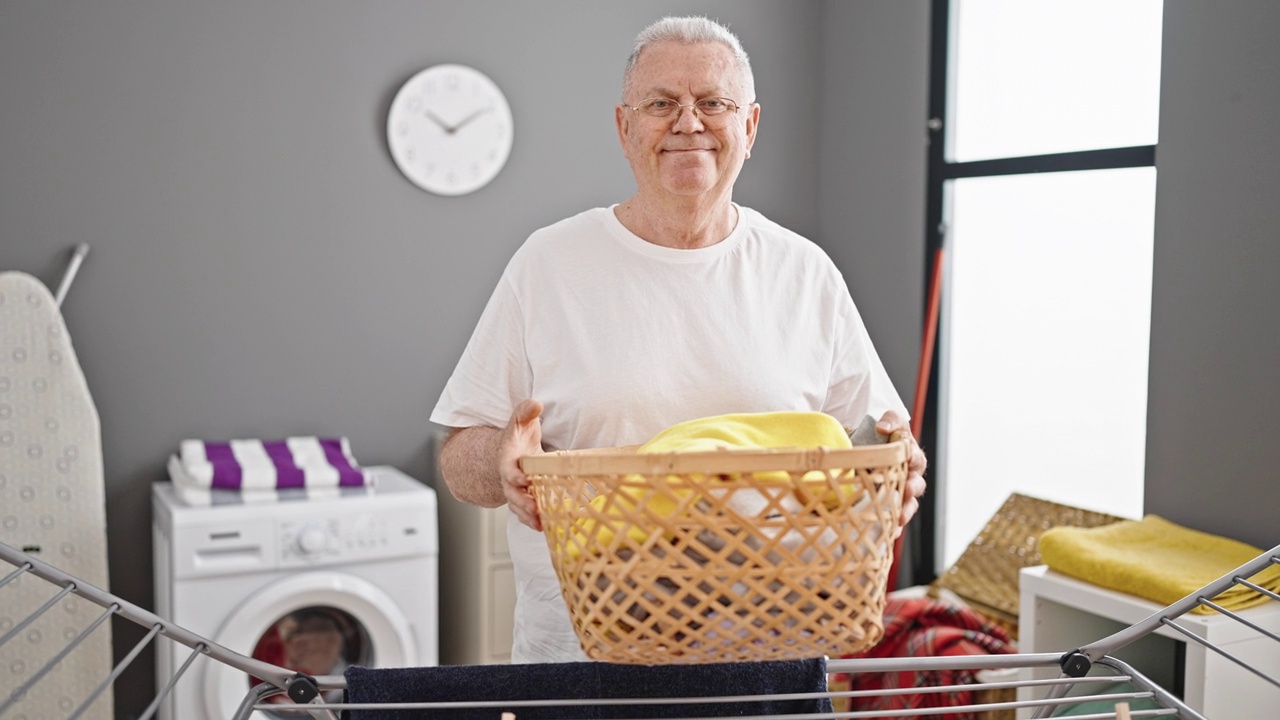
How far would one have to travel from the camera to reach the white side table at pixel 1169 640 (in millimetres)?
2070

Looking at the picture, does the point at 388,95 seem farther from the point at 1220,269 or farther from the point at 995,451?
the point at 1220,269

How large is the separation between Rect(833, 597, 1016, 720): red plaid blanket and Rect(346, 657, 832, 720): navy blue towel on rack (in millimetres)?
1436

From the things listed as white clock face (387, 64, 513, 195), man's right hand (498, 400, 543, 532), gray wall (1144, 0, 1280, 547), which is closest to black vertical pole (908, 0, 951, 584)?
gray wall (1144, 0, 1280, 547)

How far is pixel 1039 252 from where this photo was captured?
10.5 feet

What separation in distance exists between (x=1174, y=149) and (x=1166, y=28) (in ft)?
0.94

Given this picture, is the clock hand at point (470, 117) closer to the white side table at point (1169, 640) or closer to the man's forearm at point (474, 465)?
the white side table at point (1169, 640)

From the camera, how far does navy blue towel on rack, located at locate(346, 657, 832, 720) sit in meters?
1.11

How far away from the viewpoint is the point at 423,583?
2.94 m

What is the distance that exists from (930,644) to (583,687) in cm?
173

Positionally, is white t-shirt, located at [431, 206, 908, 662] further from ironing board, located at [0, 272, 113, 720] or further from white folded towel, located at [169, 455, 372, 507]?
ironing board, located at [0, 272, 113, 720]

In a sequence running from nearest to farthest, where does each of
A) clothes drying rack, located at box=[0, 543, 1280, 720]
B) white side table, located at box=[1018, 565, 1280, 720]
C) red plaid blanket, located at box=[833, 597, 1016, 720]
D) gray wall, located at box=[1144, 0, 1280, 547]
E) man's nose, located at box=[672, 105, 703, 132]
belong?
clothes drying rack, located at box=[0, 543, 1280, 720] → man's nose, located at box=[672, 105, 703, 132] → white side table, located at box=[1018, 565, 1280, 720] → gray wall, located at box=[1144, 0, 1280, 547] → red plaid blanket, located at box=[833, 597, 1016, 720]

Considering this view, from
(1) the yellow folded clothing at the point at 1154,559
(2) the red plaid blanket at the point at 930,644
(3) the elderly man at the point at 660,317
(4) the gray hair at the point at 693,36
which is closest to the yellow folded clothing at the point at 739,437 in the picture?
(3) the elderly man at the point at 660,317

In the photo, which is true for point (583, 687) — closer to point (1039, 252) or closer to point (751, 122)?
point (751, 122)

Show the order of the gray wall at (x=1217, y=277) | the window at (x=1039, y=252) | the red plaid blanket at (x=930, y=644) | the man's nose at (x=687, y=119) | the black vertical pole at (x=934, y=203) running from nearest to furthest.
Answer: the man's nose at (x=687, y=119)
the gray wall at (x=1217, y=277)
the red plaid blanket at (x=930, y=644)
the window at (x=1039, y=252)
the black vertical pole at (x=934, y=203)
